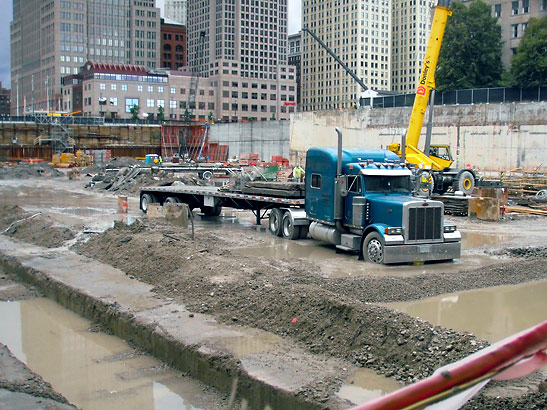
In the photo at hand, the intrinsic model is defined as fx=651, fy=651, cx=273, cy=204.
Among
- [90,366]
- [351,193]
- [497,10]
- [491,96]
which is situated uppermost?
[497,10]

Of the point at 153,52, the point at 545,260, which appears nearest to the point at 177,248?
the point at 545,260

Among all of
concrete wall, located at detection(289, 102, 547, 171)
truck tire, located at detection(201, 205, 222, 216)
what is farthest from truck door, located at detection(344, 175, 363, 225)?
concrete wall, located at detection(289, 102, 547, 171)

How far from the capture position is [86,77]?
461 ft

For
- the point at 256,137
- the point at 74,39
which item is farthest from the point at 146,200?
the point at 74,39

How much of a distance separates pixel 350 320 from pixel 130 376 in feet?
10.1

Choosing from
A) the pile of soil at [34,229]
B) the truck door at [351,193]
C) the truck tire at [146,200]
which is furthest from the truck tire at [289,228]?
the truck tire at [146,200]

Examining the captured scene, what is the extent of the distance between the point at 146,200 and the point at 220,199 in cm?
533

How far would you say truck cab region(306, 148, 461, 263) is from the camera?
50.4 ft

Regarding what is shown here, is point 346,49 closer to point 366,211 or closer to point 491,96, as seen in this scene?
point 491,96

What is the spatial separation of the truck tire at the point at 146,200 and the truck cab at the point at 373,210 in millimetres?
11123

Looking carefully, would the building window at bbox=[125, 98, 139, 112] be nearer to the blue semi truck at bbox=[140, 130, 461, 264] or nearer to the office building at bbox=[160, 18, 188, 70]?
the office building at bbox=[160, 18, 188, 70]

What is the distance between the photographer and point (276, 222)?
2098 centimetres

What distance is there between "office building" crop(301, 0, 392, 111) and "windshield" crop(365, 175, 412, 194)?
6182 inches

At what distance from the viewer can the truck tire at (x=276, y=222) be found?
20.7m
